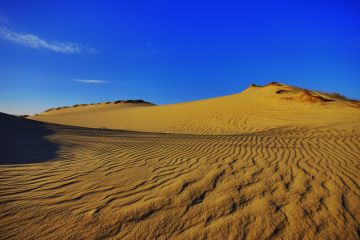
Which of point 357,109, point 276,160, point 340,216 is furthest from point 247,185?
point 357,109

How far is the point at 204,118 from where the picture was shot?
→ 1788 cm

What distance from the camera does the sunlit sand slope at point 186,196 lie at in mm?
2961

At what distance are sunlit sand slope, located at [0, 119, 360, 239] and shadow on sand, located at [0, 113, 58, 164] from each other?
1.18 ft

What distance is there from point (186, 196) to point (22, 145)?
565cm

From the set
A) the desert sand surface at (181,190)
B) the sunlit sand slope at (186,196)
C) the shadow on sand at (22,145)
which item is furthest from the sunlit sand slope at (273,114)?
the shadow on sand at (22,145)

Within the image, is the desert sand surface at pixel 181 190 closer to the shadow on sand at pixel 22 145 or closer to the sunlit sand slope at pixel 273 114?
the shadow on sand at pixel 22 145

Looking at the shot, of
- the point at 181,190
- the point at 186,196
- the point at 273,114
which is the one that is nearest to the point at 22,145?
the point at 181,190

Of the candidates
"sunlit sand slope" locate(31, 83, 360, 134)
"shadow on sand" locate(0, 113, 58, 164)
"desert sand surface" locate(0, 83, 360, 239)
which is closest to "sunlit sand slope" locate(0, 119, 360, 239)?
"desert sand surface" locate(0, 83, 360, 239)

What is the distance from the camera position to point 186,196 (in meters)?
3.77

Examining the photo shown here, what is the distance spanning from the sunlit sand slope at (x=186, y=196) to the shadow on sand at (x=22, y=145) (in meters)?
0.36

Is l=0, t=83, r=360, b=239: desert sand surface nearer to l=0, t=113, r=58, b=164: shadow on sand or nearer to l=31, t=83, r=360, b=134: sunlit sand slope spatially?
l=0, t=113, r=58, b=164: shadow on sand

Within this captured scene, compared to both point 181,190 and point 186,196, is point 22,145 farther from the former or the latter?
point 186,196

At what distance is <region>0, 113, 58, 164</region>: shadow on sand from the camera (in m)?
5.80

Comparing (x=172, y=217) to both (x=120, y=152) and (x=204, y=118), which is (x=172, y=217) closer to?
(x=120, y=152)
